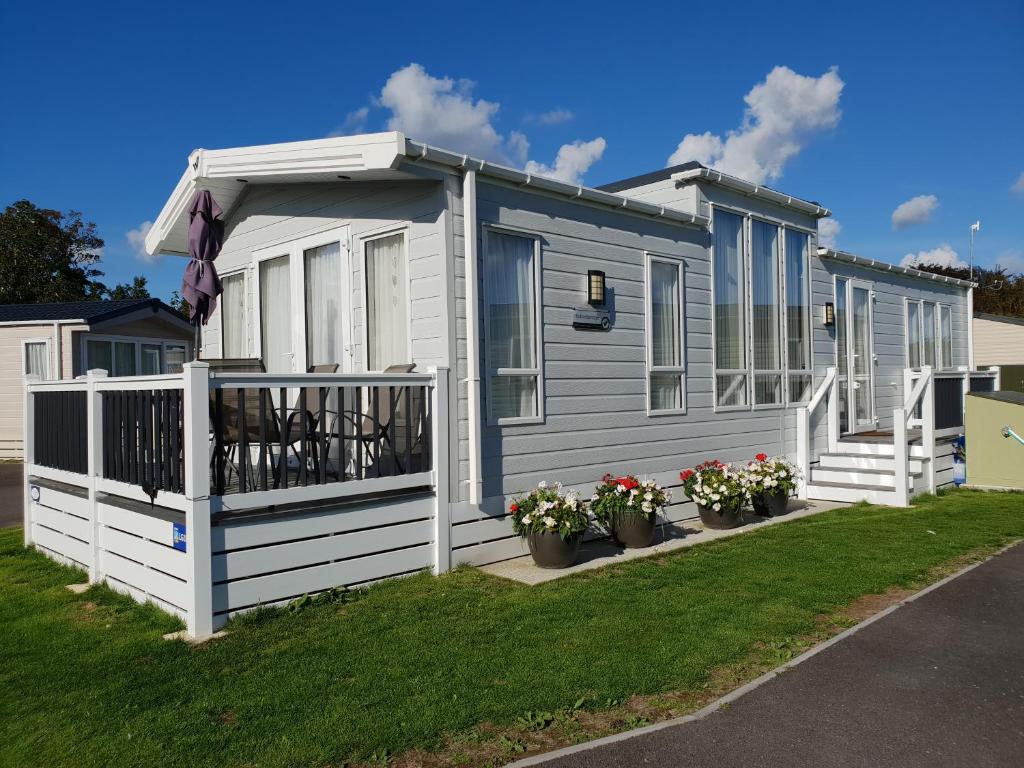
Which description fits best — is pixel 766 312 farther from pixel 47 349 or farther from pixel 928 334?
pixel 47 349

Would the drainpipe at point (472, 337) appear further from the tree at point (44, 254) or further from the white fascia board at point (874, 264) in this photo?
the tree at point (44, 254)

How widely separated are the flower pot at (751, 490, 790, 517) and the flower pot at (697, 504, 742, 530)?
57cm

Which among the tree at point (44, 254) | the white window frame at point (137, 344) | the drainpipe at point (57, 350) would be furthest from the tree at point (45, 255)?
the drainpipe at point (57, 350)

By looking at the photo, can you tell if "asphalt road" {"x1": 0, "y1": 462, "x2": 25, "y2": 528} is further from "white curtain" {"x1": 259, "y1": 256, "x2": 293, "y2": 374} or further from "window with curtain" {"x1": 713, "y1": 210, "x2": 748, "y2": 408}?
"window with curtain" {"x1": 713, "y1": 210, "x2": 748, "y2": 408}

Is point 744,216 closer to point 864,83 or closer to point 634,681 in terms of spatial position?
point 864,83

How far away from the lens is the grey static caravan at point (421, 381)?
489cm

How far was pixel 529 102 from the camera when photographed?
1451cm

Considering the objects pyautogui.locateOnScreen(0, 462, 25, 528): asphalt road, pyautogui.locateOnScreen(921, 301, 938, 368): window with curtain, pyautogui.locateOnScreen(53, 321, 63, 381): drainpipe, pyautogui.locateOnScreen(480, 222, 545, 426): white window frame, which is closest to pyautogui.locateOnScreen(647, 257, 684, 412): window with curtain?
pyautogui.locateOnScreen(480, 222, 545, 426): white window frame

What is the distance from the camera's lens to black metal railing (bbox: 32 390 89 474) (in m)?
6.09

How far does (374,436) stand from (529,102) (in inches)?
422

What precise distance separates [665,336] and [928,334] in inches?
279

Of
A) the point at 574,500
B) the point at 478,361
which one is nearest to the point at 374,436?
the point at 478,361

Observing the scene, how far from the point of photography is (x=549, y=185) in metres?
6.44

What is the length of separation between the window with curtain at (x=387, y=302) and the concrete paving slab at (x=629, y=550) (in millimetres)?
1791
